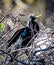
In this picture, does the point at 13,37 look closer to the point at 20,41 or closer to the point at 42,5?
the point at 20,41

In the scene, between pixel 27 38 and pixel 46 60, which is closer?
pixel 46 60

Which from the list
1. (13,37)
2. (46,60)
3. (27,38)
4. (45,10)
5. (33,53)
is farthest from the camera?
(45,10)

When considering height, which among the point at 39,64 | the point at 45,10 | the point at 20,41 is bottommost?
the point at 39,64

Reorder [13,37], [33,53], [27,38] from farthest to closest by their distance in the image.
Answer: [27,38] → [13,37] → [33,53]

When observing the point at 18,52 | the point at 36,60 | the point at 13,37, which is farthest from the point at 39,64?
the point at 13,37

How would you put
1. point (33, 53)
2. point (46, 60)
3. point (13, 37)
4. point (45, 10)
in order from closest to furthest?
point (33, 53) → point (46, 60) → point (13, 37) → point (45, 10)

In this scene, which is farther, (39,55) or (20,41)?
(20,41)

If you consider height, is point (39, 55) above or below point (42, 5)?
below

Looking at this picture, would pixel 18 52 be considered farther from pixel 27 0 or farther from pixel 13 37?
pixel 27 0

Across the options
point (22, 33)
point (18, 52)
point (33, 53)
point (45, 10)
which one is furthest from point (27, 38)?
point (45, 10)
